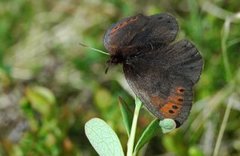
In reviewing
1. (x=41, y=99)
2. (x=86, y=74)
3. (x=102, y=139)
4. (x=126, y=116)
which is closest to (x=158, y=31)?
(x=126, y=116)

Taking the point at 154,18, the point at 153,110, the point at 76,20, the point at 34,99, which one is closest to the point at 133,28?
the point at 154,18

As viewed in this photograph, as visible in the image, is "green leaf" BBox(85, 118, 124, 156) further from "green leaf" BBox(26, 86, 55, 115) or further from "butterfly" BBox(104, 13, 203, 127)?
"green leaf" BBox(26, 86, 55, 115)

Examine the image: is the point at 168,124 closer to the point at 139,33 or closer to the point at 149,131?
the point at 149,131

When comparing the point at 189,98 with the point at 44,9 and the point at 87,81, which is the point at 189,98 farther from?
the point at 44,9

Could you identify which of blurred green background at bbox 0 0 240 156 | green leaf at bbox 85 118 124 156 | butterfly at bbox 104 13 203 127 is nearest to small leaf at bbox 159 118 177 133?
butterfly at bbox 104 13 203 127

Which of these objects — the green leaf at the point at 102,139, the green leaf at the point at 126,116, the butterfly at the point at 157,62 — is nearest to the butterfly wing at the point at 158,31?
the butterfly at the point at 157,62

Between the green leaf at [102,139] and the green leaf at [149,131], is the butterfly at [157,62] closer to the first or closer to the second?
the green leaf at [149,131]
